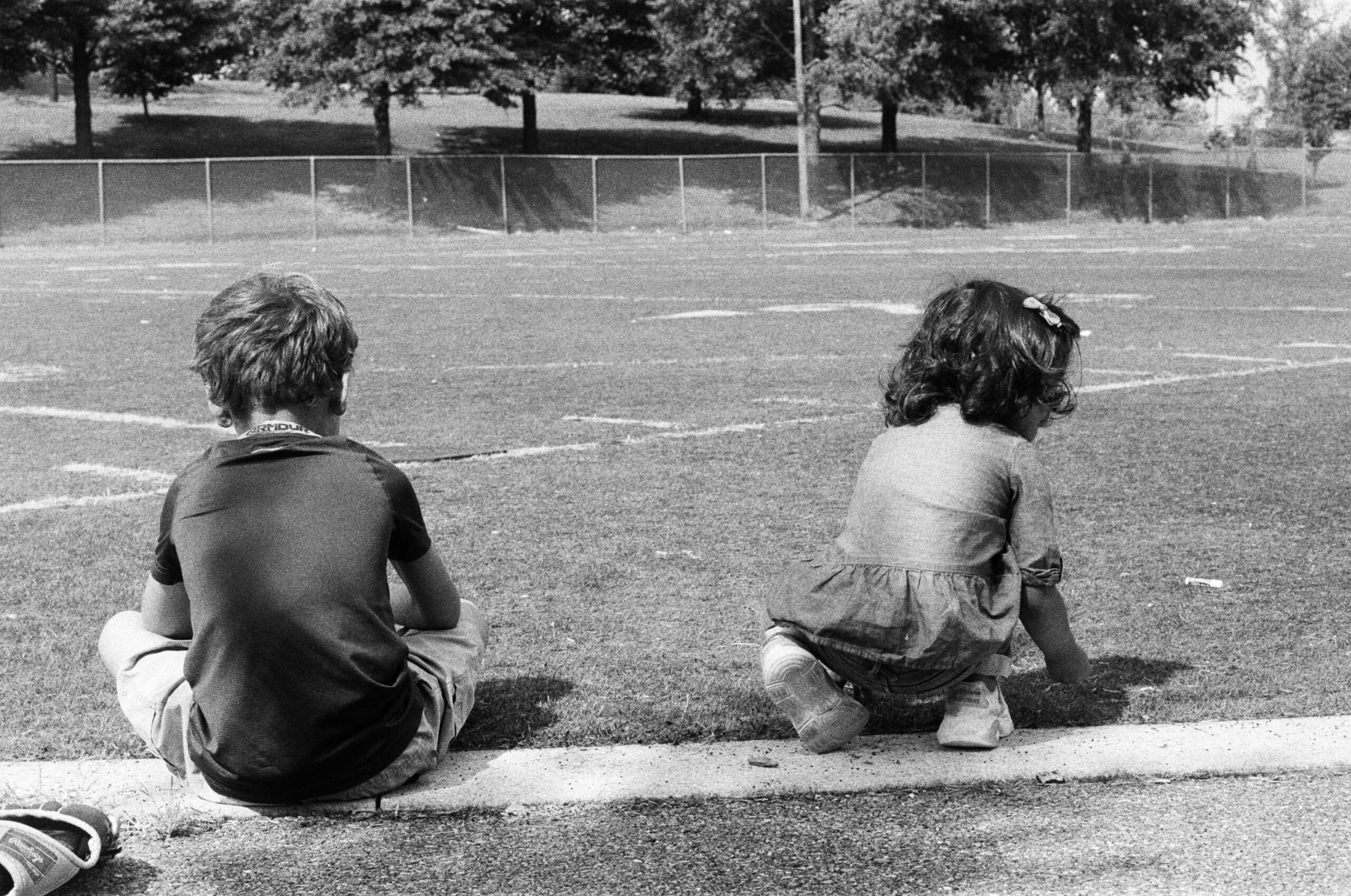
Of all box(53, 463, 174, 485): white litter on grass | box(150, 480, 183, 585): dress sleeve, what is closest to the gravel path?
box(150, 480, 183, 585): dress sleeve

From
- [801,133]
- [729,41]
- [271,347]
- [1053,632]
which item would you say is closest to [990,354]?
[1053,632]

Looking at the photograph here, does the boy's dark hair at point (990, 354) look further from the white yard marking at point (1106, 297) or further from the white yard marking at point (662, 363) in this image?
the white yard marking at point (1106, 297)

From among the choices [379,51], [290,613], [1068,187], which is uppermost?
[379,51]

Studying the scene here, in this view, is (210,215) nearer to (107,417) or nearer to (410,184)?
(410,184)

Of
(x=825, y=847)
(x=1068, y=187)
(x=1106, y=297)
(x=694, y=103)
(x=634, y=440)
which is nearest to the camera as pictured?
(x=825, y=847)

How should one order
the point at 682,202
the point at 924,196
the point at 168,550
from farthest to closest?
the point at 924,196
the point at 682,202
the point at 168,550

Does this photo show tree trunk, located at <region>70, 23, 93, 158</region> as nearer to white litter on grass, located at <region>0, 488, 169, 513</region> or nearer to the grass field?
the grass field

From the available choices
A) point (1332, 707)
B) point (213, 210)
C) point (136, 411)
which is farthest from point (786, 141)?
point (1332, 707)

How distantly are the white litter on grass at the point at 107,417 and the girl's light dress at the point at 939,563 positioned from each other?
223 inches

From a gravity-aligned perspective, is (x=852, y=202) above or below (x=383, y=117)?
below

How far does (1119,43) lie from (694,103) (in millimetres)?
20676

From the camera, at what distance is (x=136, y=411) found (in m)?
9.58

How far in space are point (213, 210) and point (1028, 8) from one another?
78.9 ft

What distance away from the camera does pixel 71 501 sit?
694 centimetres
